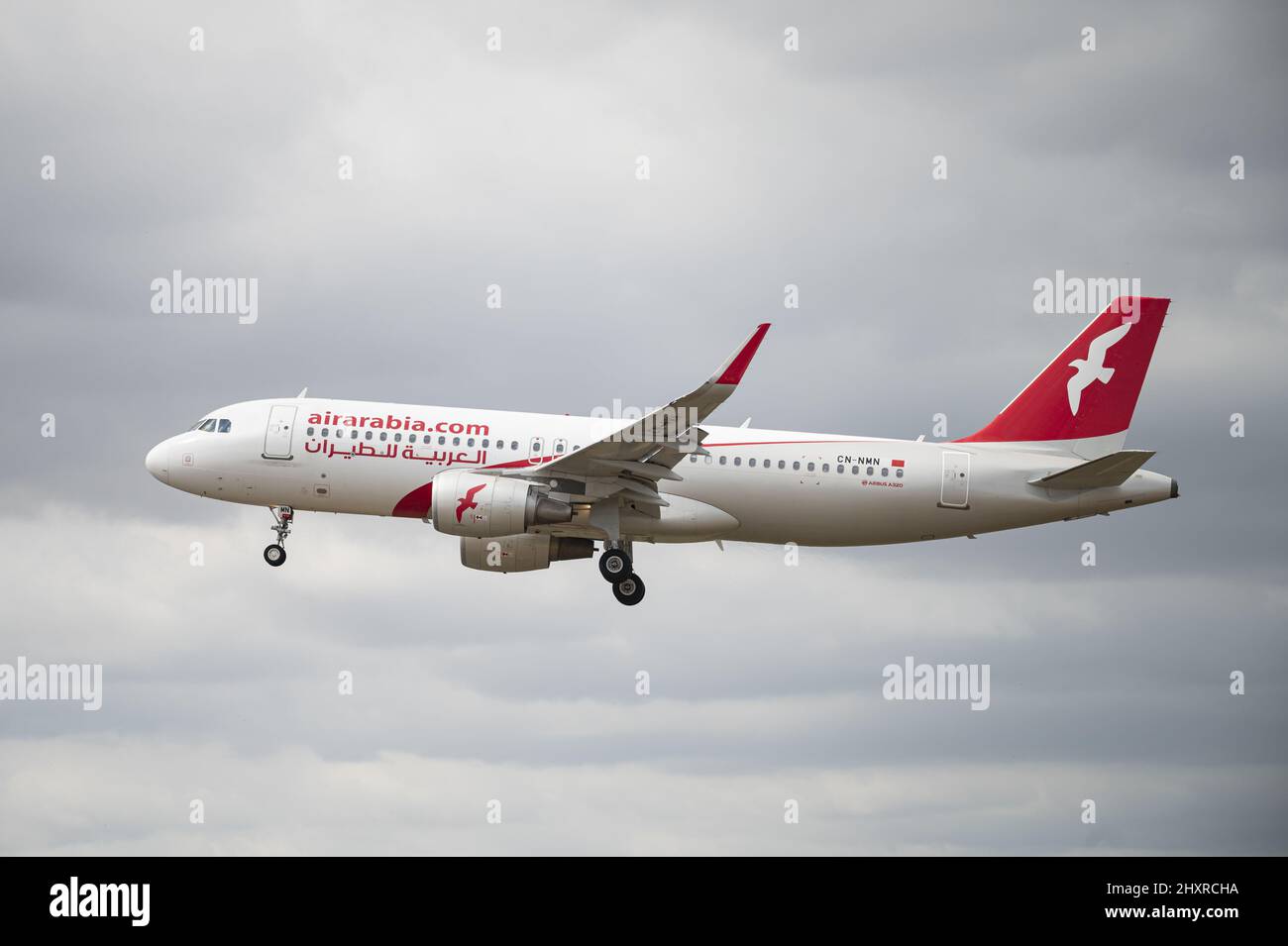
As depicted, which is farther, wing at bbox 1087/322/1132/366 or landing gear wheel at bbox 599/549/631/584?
wing at bbox 1087/322/1132/366

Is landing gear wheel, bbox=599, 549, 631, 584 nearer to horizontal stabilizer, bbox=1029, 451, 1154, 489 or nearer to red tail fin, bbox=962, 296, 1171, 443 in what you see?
red tail fin, bbox=962, 296, 1171, 443

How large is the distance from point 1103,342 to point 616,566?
19.3 meters

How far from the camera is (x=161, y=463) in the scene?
6588cm

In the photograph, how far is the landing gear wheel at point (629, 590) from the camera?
64312mm

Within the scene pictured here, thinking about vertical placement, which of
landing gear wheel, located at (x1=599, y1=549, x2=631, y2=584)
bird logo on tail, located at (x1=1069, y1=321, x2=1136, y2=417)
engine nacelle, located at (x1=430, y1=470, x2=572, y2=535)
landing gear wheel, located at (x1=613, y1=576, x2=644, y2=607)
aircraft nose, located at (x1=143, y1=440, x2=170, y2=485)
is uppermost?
bird logo on tail, located at (x1=1069, y1=321, x2=1136, y2=417)

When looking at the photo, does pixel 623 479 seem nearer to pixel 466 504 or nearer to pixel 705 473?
pixel 705 473

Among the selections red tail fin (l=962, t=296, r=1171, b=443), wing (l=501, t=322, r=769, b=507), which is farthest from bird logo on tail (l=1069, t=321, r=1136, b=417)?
wing (l=501, t=322, r=769, b=507)

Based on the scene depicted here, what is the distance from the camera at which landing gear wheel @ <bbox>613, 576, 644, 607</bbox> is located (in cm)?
6431

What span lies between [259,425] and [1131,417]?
101 ft

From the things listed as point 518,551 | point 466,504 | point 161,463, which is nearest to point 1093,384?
point 518,551

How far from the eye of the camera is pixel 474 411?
64000 millimetres

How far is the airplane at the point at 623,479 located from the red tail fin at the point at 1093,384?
1300mm

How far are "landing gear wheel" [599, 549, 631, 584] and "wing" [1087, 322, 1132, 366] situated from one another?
1825 cm

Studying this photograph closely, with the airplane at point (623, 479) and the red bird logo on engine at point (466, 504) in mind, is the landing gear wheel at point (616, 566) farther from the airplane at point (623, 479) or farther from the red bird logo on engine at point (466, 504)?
the red bird logo on engine at point (466, 504)
